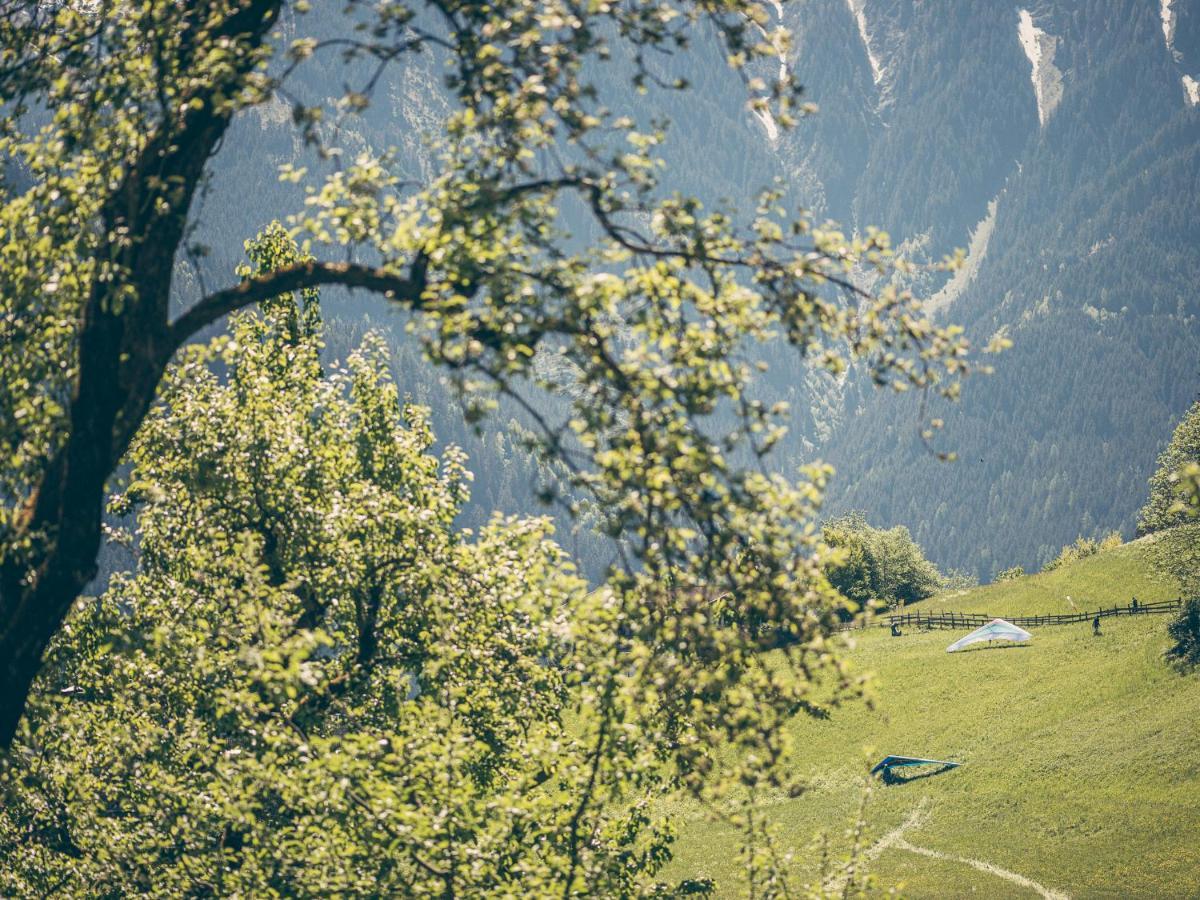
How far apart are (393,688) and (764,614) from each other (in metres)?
10.2

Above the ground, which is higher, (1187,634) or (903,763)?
(1187,634)

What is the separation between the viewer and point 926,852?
193ft

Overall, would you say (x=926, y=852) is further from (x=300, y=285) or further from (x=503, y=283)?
(x=503, y=283)

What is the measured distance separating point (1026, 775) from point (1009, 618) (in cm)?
4145

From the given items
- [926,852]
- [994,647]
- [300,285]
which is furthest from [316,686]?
[994,647]

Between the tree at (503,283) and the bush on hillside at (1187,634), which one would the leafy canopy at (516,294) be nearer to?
the tree at (503,283)

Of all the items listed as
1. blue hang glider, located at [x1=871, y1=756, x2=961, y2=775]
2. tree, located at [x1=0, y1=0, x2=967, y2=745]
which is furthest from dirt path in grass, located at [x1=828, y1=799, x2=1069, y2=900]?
tree, located at [x1=0, y1=0, x2=967, y2=745]

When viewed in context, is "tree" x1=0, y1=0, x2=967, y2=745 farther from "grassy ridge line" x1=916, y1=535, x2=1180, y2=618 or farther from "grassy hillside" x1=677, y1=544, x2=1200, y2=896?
"grassy ridge line" x1=916, y1=535, x2=1180, y2=618

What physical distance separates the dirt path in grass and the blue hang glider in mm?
4717

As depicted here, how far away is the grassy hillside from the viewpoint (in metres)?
52.4

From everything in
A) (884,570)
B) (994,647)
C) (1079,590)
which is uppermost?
(884,570)

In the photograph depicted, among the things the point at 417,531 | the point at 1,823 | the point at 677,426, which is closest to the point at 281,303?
the point at 417,531

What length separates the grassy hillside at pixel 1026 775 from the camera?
52.4m

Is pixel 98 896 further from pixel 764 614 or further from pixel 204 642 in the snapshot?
pixel 764 614
